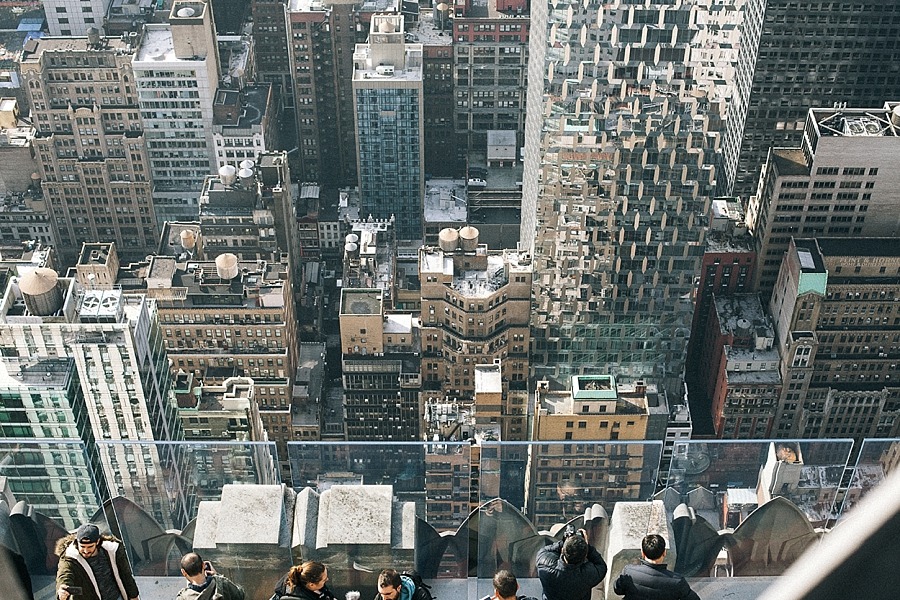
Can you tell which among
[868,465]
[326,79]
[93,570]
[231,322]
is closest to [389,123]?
[326,79]

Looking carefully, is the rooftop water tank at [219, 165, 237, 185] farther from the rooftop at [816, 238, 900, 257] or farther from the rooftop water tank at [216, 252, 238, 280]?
the rooftop at [816, 238, 900, 257]

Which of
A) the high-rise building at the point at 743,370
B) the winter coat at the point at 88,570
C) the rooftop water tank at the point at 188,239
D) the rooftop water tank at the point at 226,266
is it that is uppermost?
the winter coat at the point at 88,570

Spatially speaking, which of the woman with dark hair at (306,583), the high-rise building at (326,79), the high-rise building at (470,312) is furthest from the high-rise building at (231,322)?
the woman with dark hair at (306,583)

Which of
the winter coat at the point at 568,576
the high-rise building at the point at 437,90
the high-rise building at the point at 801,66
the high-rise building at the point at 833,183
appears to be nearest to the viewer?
the winter coat at the point at 568,576

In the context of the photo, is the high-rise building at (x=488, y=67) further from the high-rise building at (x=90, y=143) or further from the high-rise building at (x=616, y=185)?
the high-rise building at (x=90, y=143)

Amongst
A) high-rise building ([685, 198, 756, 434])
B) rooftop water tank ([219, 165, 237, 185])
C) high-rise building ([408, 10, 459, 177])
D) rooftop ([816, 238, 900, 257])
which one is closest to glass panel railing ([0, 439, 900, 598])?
rooftop ([816, 238, 900, 257])

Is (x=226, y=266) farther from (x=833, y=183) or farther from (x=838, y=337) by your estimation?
(x=838, y=337)

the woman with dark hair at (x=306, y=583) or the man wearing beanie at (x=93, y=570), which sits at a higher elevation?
the woman with dark hair at (x=306, y=583)
